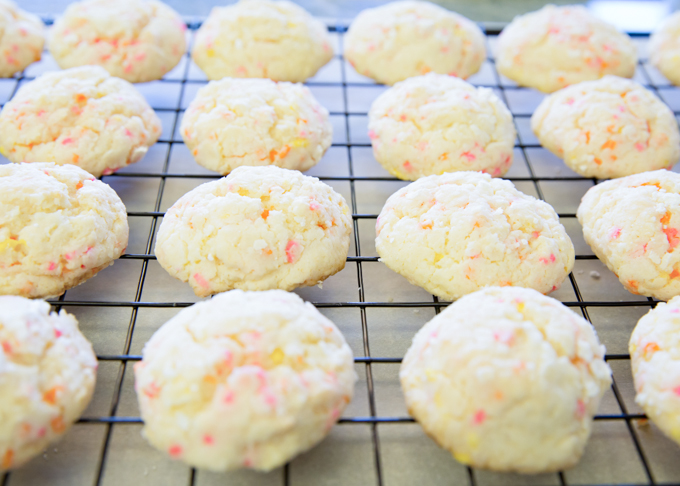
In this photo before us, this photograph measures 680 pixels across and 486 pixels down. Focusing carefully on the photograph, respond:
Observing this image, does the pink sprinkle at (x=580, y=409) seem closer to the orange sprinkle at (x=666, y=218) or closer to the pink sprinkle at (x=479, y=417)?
the pink sprinkle at (x=479, y=417)

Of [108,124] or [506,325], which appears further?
[108,124]

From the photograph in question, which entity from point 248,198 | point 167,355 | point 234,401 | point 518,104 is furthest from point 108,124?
point 518,104

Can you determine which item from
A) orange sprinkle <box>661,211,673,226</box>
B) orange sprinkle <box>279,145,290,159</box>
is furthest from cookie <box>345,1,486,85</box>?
orange sprinkle <box>661,211,673,226</box>

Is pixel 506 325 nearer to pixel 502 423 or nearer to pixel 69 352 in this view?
pixel 502 423

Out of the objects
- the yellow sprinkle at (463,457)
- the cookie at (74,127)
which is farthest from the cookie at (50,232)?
the yellow sprinkle at (463,457)

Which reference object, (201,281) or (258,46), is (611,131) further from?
(201,281)

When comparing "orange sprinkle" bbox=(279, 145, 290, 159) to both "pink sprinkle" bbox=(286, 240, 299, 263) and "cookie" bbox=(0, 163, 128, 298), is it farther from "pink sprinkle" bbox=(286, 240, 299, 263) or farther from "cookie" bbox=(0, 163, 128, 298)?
"cookie" bbox=(0, 163, 128, 298)
